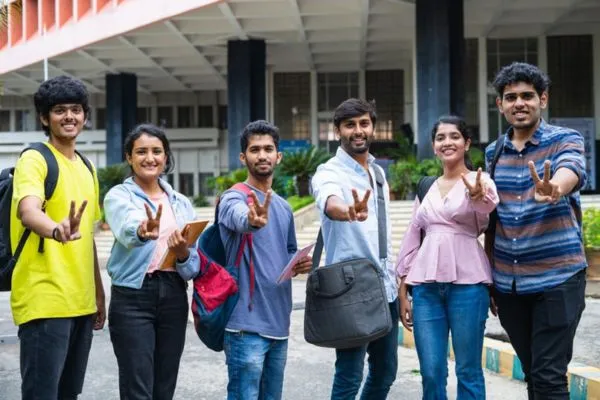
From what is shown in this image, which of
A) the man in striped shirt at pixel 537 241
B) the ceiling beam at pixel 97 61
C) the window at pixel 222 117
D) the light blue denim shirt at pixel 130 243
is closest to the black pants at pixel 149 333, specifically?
the light blue denim shirt at pixel 130 243

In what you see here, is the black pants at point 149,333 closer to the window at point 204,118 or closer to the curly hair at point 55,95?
the curly hair at point 55,95

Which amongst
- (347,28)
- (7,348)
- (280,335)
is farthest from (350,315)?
(347,28)

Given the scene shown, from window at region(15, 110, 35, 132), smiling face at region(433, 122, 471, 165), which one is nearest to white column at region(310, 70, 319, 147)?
window at region(15, 110, 35, 132)

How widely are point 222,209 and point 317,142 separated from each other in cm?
2473

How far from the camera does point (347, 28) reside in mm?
22062

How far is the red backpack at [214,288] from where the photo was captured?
3.67 meters

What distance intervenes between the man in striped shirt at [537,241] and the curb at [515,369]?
4.04ft

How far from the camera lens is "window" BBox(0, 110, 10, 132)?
36.0m

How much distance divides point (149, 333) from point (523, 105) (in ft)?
7.02

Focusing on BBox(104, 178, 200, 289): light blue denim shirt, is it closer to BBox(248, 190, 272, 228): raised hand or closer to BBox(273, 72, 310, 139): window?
BBox(248, 190, 272, 228): raised hand

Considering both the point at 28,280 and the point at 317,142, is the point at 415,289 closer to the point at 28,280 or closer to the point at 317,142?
the point at 28,280

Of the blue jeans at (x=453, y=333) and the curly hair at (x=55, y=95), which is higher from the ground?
the curly hair at (x=55, y=95)

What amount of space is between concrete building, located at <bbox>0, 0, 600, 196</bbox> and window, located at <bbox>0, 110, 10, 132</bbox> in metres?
3.20

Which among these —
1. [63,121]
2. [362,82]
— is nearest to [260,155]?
[63,121]
